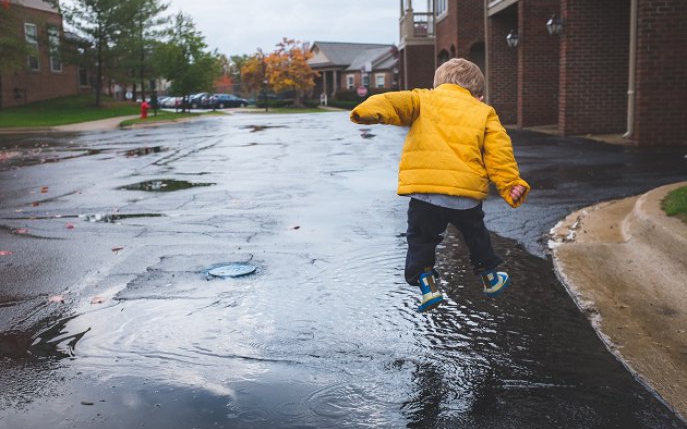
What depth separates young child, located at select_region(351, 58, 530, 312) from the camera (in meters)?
4.25

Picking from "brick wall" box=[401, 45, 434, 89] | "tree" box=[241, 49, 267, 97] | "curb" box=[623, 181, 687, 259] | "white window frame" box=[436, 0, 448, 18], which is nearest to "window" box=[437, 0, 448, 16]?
"white window frame" box=[436, 0, 448, 18]

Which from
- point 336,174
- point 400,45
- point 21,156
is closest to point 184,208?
point 336,174

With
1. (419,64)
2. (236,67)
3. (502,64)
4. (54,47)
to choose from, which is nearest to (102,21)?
(54,47)

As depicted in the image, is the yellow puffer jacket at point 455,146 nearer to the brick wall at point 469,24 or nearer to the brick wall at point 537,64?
the brick wall at point 537,64

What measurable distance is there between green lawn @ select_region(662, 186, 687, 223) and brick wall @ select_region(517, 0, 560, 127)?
1443 centimetres

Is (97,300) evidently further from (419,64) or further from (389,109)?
(419,64)

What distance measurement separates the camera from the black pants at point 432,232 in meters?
4.41

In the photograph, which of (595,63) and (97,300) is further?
(595,63)

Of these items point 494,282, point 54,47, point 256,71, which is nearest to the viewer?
point 494,282

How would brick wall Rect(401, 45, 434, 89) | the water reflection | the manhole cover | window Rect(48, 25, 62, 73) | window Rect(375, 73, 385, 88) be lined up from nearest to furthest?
the manhole cover → the water reflection → brick wall Rect(401, 45, 434, 89) → window Rect(48, 25, 62, 73) → window Rect(375, 73, 385, 88)

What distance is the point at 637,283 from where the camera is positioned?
532 centimetres

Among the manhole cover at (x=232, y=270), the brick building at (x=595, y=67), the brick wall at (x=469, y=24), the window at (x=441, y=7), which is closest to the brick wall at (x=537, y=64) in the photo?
the brick building at (x=595, y=67)

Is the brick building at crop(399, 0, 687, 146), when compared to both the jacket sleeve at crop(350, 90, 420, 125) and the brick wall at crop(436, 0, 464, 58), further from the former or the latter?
the jacket sleeve at crop(350, 90, 420, 125)

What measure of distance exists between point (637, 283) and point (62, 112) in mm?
46929
